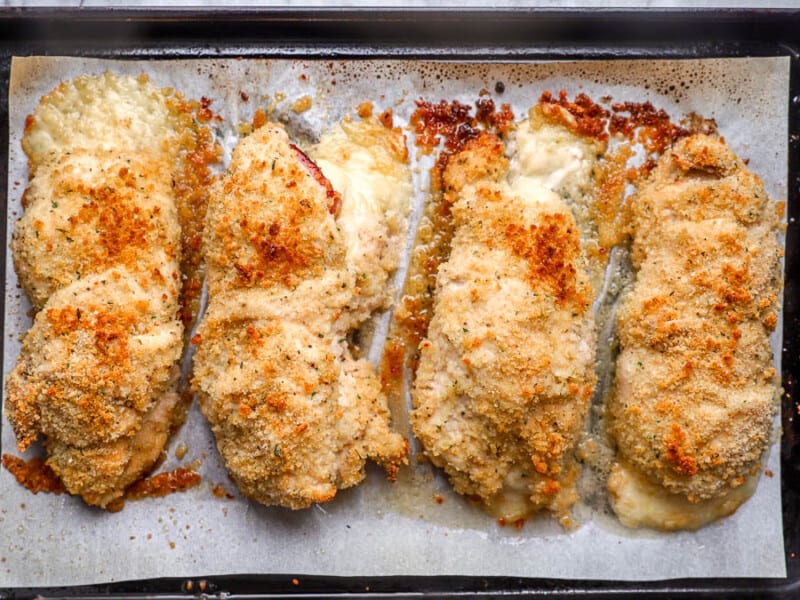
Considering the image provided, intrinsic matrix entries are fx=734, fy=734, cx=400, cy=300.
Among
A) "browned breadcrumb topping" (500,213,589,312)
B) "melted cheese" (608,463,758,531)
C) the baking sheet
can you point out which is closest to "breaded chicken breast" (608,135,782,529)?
"melted cheese" (608,463,758,531)

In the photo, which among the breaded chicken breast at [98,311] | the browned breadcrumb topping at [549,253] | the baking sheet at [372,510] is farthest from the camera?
the baking sheet at [372,510]

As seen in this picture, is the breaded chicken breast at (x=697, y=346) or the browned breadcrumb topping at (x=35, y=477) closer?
the breaded chicken breast at (x=697, y=346)

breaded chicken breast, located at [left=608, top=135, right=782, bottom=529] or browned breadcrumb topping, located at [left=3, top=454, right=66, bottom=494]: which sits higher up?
breaded chicken breast, located at [left=608, top=135, right=782, bottom=529]

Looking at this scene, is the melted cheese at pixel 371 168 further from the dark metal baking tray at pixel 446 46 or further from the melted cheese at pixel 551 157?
the melted cheese at pixel 551 157

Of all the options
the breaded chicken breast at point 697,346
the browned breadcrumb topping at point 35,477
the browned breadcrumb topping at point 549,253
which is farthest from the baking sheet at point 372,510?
the browned breadcrumb topping at point 549,253

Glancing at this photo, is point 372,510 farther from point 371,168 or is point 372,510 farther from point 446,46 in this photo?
point 446,46

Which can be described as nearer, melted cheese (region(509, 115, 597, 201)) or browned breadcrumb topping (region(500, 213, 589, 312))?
browned breadcrumb topping (region(500, 213, 589, 312))

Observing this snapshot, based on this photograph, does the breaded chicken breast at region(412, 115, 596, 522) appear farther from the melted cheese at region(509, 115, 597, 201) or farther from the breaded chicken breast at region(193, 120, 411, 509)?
the breaded chicken breast at region(193, 120, 411, 509)
